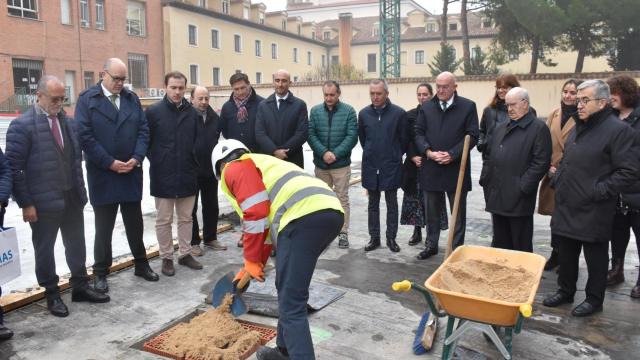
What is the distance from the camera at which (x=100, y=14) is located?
96.6 feet

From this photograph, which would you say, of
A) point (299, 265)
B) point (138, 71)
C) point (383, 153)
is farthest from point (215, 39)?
point (299, 265)

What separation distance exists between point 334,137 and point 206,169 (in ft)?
4.90

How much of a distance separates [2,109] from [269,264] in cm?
2345

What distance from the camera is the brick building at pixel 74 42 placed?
24.9 m

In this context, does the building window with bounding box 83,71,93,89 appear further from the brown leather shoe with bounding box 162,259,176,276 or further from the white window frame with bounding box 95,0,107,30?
the brown leather shoe with bounding box 162,259,176,276

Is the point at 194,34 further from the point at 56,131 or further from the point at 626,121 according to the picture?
the point at 626,121

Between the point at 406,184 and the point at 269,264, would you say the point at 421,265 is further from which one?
the point at 269,264

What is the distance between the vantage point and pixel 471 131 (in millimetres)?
5660

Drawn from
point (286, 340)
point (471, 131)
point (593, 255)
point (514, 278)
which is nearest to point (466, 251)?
point (514, 278)

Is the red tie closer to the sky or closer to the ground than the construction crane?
closer to the ground

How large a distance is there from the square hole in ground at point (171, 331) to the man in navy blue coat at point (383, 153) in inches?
89.4

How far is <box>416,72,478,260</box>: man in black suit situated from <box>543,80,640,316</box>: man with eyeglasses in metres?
1.33

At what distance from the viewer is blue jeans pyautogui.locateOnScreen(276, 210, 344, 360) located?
3.13m

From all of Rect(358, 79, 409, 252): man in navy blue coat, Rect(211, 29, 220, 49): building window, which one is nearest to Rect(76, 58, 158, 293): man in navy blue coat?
Rect(358, 79, 409, 252): man in navy blue coat
